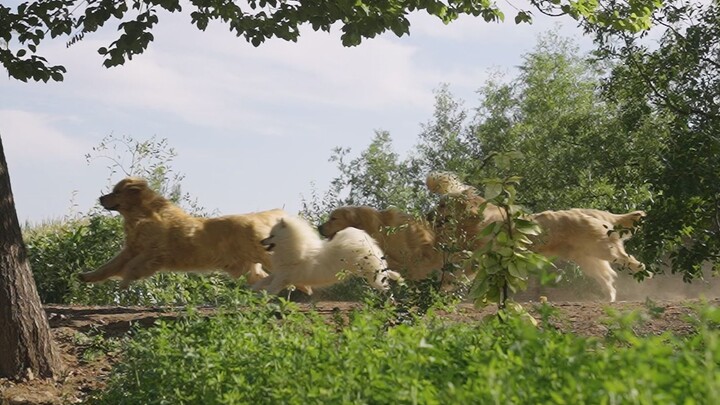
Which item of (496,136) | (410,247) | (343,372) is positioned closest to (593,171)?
(496,136)

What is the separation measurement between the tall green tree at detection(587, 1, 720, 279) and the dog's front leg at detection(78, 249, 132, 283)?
18.3ft

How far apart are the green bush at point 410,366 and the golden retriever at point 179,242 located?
5.39m

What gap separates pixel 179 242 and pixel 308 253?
7.59 ft

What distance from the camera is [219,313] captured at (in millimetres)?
6465

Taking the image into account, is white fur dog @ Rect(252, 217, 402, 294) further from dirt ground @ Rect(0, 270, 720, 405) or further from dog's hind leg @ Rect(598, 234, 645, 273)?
dog's hind leg @ Rect(598, 234, 645, 273)

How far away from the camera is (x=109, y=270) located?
12.2 metres

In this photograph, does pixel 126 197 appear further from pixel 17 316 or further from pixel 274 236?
pixel 17 316

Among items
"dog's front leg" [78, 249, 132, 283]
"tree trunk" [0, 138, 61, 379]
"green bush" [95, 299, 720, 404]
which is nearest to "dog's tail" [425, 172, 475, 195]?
"dog's front leg" [78, 249, 132, 283]

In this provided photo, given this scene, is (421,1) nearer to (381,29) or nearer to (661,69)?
(381,29)

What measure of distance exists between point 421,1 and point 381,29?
47 centimetres

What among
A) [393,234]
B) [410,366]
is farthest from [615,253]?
[410,366]

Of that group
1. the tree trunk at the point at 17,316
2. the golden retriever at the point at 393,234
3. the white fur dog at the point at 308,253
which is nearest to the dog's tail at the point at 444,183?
the golden retriever at the point at 393,234

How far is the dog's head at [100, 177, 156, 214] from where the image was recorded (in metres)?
12.5

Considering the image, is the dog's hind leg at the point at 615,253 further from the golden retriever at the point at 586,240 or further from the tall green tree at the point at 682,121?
the tall green tree at the point at 682,121
